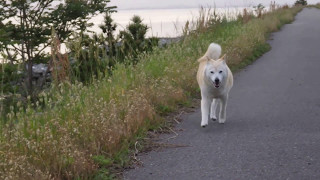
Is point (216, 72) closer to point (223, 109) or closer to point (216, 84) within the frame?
point (216, 84)

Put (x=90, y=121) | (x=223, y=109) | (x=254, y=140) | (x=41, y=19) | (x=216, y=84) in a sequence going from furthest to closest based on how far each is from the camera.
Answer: (x=41, y=19), (x=223, y=109), (x=216, y=84), (x=254, y=140), (x=90, y=121)

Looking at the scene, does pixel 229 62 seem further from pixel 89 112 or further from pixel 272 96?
pixel 89 112

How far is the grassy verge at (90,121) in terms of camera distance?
167 inches

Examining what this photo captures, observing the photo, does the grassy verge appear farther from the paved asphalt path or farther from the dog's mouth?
the dog's mouth

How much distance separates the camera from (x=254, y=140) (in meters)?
5.69

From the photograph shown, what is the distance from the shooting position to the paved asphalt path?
464 cm

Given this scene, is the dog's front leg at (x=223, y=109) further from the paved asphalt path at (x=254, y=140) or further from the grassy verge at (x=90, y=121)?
the grassy verge at (x=90, y=121)

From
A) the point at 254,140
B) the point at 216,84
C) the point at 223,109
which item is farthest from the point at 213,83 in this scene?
the point at 254,140

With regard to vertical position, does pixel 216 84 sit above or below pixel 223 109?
above

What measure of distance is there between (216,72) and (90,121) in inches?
73.5

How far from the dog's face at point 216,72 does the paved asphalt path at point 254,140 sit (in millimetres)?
686

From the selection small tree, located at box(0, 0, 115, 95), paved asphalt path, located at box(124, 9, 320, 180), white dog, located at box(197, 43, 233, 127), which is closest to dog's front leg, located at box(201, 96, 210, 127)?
white dog, located at box(197, 43, 233, 127)

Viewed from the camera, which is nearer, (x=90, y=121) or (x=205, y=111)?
(x=90, y=121)

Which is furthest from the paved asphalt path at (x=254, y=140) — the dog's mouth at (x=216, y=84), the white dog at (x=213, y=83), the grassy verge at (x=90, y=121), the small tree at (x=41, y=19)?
the small tree at (x=41, y=19)
